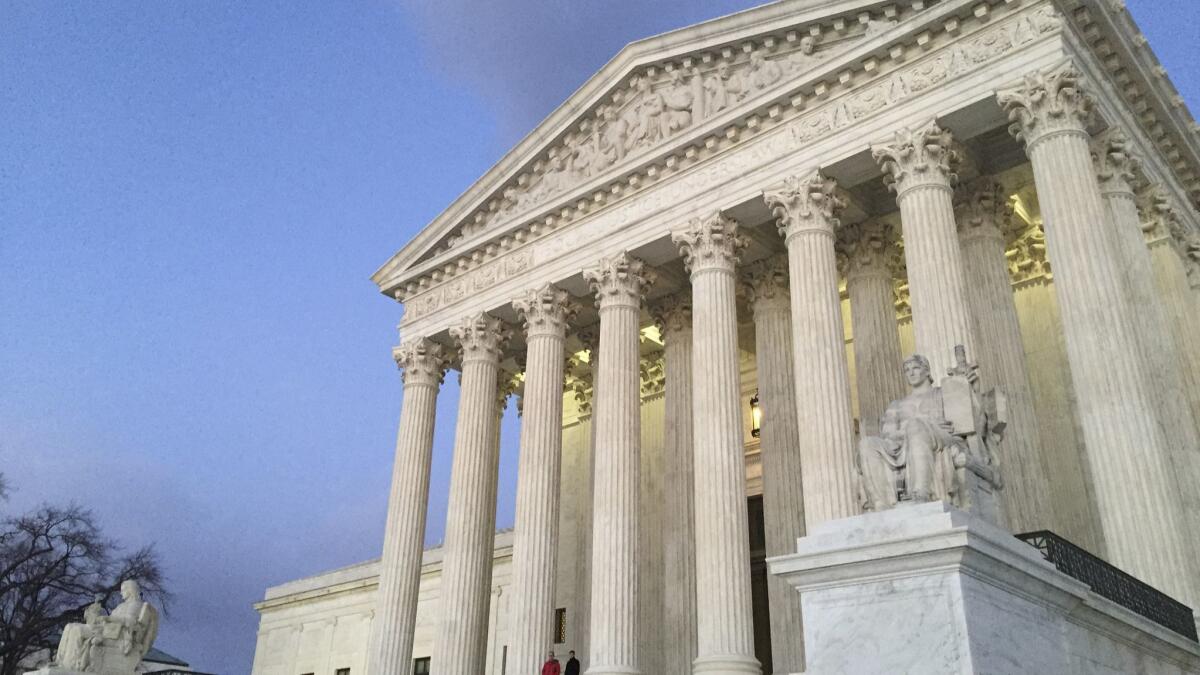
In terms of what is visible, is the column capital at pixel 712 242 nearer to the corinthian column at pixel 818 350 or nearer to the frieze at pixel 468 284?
the corinthian column at pixel 818 350

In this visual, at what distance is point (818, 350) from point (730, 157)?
233 inches

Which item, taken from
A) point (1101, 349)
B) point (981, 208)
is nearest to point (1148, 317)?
point (1101, 349)

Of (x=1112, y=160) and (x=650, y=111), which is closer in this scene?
(x=1112, y=160)

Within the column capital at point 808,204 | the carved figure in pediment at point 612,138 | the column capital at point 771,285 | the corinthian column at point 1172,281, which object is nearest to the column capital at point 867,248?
the column capital at point 771,285

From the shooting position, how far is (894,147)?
67.3 ft

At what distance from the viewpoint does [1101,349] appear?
16.8 meters

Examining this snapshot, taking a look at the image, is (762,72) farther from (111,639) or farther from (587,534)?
(111,639)

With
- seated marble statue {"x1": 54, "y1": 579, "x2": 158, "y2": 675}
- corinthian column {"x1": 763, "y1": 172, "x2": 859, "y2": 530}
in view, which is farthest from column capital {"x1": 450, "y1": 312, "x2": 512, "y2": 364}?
seated marble statue {"x1": 54, "y1": 579, "x2": 158, "y2": 675}

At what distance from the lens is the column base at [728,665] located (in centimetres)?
1927

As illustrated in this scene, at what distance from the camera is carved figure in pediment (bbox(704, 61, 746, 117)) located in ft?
79.3

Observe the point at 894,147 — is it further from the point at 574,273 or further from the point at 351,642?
the point at 351,642

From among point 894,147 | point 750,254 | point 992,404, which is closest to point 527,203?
point 750,254

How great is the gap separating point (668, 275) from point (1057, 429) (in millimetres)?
10799

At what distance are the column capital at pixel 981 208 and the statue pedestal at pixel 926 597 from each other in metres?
13.4
